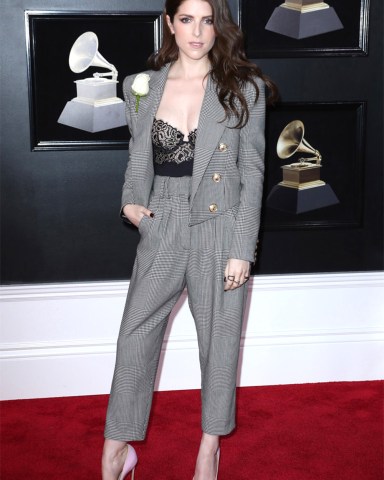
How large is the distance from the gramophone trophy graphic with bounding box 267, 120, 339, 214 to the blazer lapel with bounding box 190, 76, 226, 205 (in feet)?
4.33

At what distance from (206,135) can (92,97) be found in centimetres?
129

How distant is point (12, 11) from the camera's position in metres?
4.05

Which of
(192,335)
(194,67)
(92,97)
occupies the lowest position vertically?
(192,335)

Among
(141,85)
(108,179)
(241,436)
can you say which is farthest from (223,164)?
(241,436)

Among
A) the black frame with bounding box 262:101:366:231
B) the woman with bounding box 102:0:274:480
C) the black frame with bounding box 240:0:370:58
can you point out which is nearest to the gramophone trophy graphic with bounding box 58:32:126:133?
the black frame with bounding box 240:0:370:58

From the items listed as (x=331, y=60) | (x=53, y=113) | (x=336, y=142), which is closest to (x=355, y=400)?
(x=336, y=142)

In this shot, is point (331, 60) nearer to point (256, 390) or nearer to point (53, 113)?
point (53, 113)

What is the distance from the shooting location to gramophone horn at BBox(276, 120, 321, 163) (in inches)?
171

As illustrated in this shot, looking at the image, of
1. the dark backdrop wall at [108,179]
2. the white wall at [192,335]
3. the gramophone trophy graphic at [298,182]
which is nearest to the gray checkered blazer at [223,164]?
the dark backdrop wall at [108,179]

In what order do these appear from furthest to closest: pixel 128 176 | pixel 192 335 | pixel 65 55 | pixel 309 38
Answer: pixel 192 335 → pixel 309 38 → pixel 65 55 → pixel 128 176

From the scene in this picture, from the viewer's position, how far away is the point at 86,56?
13.6ft

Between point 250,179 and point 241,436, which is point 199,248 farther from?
point 241,436

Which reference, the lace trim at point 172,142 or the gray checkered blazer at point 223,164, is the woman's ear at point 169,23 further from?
the lace trim at point 172,142

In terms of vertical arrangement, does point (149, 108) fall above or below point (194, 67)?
below
